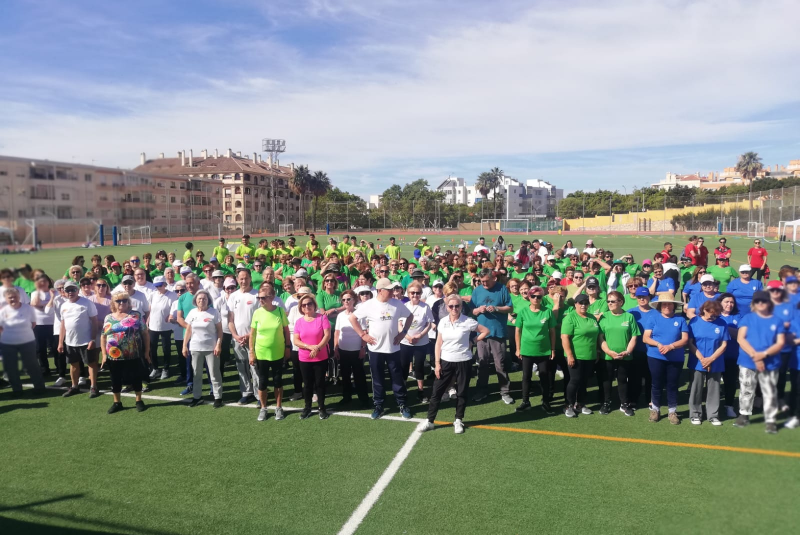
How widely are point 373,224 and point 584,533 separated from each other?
7586 centimetres

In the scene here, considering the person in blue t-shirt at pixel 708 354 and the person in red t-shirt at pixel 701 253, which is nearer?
the person in blue t-shirt at pixel 708 354

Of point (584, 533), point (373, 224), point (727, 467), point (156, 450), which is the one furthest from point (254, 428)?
point (373, 224)

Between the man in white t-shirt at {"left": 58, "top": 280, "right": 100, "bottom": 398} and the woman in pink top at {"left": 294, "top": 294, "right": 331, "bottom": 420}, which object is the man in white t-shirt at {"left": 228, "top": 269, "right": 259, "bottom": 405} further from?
the man in white t-shirt at {"left": 58, "top": 280, "right": 100, "bottom": 398}

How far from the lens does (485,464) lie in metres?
6.07

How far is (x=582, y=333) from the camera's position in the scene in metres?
7.33

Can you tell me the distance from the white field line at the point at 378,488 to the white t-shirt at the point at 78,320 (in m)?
4.94

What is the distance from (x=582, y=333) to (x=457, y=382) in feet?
6.51

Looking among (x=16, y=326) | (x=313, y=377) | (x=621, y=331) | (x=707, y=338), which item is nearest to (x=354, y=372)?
(x=313, y=377)

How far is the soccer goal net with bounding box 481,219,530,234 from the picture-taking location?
74625mm

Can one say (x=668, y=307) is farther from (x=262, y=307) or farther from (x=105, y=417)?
(x=105, y=417)

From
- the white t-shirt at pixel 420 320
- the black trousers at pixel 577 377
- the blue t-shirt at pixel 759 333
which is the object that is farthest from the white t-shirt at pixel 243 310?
the blue t-shirt at pixel 759 333

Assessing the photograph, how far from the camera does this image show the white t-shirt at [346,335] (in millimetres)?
8109

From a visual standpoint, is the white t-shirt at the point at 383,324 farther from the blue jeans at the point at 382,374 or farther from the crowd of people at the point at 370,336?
the blue jeans at the point at 382,374

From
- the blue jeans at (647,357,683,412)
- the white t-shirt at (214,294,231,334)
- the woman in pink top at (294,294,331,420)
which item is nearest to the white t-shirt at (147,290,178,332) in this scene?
the white t-shirt at (214,294,231,334)
